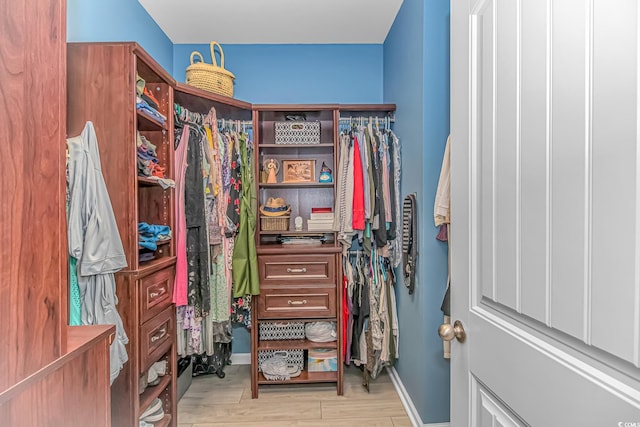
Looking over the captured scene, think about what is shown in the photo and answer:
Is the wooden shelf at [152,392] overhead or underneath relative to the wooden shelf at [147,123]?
underneath

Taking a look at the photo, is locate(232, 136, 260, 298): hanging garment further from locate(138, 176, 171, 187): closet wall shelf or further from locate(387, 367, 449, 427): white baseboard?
locate(387, 367, 449, 427): white baseboard

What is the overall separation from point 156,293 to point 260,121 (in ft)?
5.01

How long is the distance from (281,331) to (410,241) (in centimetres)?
114

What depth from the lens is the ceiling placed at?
2.22 m

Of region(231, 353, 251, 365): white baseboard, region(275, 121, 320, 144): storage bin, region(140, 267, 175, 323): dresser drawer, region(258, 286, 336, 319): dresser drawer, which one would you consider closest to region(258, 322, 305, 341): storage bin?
region(258, 286, 336, 319): dresser drawer

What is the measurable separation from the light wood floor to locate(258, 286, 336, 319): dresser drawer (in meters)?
0.56

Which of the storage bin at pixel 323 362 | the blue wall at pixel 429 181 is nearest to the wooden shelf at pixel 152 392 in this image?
the storage bin at pixel 323 362

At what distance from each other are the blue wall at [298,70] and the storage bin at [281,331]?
1.76m

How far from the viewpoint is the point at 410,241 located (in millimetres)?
2010

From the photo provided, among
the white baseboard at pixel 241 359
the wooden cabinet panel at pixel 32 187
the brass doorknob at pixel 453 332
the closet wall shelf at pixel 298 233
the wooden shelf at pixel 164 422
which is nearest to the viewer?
the wooden cabinet panel at pixel 32 187

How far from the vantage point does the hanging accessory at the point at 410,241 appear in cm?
197

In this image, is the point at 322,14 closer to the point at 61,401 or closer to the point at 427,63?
the point at 427,63

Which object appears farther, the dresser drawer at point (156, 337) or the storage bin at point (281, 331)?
the storage bin at point (281, 331)

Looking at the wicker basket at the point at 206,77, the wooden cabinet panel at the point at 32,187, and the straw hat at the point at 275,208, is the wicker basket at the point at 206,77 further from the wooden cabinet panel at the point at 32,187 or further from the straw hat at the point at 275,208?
the wooden cabinet panel at the point at 32,187
